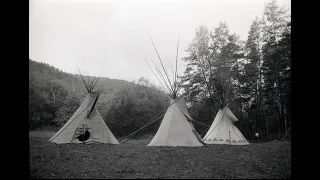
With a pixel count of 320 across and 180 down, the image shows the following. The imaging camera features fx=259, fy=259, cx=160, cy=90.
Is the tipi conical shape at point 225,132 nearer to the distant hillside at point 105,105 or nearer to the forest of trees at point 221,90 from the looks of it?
the forest of trees at point 221,90

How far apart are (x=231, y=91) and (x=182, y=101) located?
12.0 m

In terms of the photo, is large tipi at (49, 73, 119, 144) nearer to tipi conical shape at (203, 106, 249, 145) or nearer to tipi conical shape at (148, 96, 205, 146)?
tipi conical shape at (148, 96, 205, 146)

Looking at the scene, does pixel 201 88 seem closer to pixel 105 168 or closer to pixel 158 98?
pixel 158 98

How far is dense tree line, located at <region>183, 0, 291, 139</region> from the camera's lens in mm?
19125

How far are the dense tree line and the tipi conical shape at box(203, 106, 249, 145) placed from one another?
4320 millimetres

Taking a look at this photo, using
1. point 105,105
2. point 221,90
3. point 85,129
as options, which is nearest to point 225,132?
point 85,129

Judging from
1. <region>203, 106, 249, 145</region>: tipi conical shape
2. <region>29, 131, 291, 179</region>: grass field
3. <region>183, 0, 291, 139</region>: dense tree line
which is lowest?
<region>203, 106, 249, 145</region>: tipi conical shape

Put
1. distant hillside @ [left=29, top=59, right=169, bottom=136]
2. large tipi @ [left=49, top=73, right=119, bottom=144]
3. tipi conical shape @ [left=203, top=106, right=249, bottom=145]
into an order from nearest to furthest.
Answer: large tipi @ [left=49, top=73, right=119, bottom=144], tipi conical shape @ [left=203, top=106, right=249, bottom=145], distant hillside @ [left=29, top=59, right=169, bottom=136]

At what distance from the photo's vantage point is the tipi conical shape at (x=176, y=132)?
10.9m

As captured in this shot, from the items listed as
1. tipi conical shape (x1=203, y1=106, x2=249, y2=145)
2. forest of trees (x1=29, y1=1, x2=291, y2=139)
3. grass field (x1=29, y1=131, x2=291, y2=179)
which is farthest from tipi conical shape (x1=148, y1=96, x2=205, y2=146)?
forest of trees (x1=29, y1=1, x2=291, y2=139)

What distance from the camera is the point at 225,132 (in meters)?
14.9
